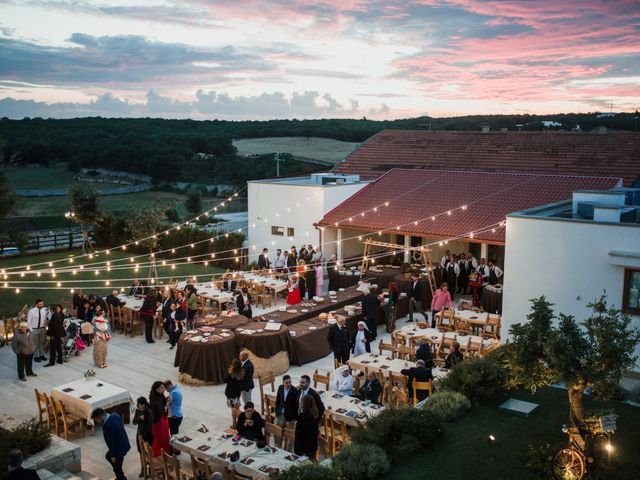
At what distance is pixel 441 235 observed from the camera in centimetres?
2350

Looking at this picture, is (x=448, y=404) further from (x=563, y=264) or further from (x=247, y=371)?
(x=563, y=264)

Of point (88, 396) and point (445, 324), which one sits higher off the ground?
point (88, 396)

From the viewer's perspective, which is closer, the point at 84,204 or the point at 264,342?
the point at 264,342

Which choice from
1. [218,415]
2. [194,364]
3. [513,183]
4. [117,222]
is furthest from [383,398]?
[117,222]

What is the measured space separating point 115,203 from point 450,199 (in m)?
37.6

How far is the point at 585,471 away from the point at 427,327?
830cm

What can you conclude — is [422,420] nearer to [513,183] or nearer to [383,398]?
[383,398]

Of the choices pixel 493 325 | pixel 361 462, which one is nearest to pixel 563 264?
pixel 493 325

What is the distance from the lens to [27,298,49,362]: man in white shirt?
51.1ft

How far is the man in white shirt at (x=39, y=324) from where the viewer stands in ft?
51.1

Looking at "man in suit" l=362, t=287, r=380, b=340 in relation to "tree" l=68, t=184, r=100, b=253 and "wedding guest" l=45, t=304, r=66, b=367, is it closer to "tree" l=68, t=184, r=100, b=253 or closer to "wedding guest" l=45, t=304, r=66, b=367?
"wedding guest" l=45, t=304, r=66, b=367

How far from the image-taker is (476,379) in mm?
11906

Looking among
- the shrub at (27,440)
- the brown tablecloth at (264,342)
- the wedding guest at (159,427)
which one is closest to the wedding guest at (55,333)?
the brown tablecloth at (264,342)

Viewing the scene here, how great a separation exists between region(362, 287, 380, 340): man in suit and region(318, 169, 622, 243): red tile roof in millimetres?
6617
